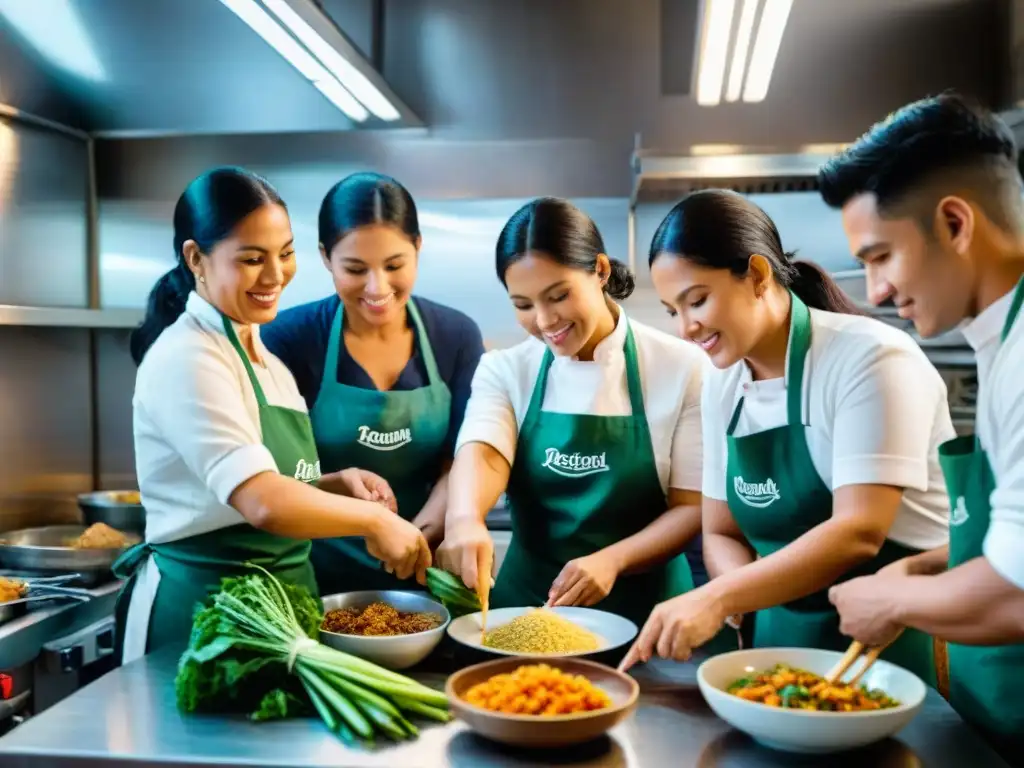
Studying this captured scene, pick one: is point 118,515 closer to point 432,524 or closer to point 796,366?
point 432,524

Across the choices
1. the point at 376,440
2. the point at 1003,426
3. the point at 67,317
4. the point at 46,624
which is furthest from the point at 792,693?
the point at 67,317

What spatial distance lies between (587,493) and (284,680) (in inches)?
34.0

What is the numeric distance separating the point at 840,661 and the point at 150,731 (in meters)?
1.01

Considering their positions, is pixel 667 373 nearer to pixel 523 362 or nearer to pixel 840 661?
pixel 523 362

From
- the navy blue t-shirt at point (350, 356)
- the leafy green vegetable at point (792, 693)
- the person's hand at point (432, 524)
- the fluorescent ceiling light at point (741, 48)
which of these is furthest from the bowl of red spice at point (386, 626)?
the fluorescent ceiling light at point (741, 48)

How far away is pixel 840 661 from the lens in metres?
1.42

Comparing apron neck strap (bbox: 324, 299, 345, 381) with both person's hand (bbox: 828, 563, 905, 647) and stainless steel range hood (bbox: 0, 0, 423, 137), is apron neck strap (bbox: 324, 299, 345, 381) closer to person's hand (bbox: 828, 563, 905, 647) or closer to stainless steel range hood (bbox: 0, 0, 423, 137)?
stainless steel range hood (bbox: 0, 0, 423, 137)

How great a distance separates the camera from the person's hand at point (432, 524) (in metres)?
2.25

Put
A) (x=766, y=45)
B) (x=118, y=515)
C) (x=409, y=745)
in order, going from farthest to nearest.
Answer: (x=118, y=515) → (x=766, y=45) → (x=409, y=745)

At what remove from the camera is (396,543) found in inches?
71.6

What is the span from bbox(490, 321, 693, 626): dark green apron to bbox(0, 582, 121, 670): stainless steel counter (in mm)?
1166

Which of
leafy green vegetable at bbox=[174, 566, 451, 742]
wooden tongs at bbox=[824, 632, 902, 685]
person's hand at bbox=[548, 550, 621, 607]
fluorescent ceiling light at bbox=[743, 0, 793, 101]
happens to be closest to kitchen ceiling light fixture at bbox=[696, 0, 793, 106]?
fluorescent ceiling light at bbox=[743, 0, 793, 101]

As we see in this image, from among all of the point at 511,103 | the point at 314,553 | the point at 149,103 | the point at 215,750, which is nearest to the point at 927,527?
the point at 215,750

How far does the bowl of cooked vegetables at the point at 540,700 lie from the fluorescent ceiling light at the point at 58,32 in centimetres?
275
